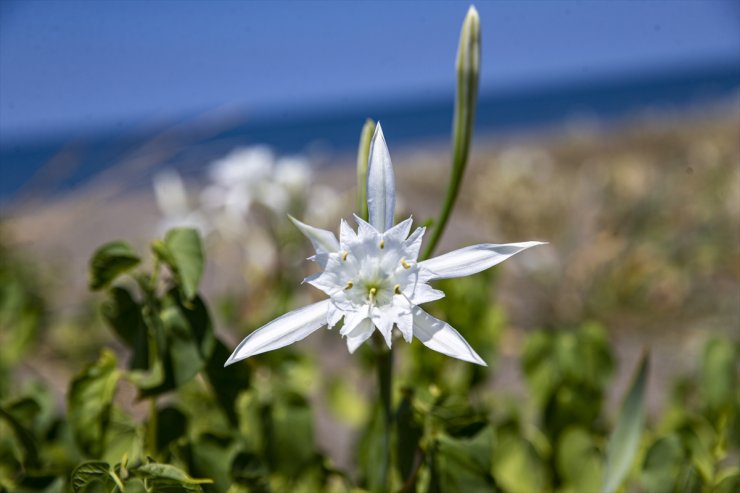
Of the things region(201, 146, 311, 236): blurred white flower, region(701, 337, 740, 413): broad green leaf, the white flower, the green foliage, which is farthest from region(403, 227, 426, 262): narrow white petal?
region(201, 146, 311, 236): blurred white flower

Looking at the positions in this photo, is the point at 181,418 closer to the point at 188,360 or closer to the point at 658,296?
the point at 188,360

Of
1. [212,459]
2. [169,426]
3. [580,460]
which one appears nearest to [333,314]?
[212,459]

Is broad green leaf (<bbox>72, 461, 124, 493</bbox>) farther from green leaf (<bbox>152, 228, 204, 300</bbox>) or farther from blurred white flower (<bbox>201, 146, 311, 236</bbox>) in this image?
blurred white flower (<bbox>201, 146, 311, 236</bbox>)

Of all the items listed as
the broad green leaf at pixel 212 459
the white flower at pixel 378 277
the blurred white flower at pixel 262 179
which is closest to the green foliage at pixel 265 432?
the broad green leaf at pixel 212 459

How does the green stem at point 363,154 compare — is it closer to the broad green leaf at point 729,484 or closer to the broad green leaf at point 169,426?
the broad green leaf at point 169,426

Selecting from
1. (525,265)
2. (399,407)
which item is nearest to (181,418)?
(399,407)

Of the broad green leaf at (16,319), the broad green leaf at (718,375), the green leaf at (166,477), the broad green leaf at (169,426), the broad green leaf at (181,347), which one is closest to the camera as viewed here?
the green leaf at (166,477)
